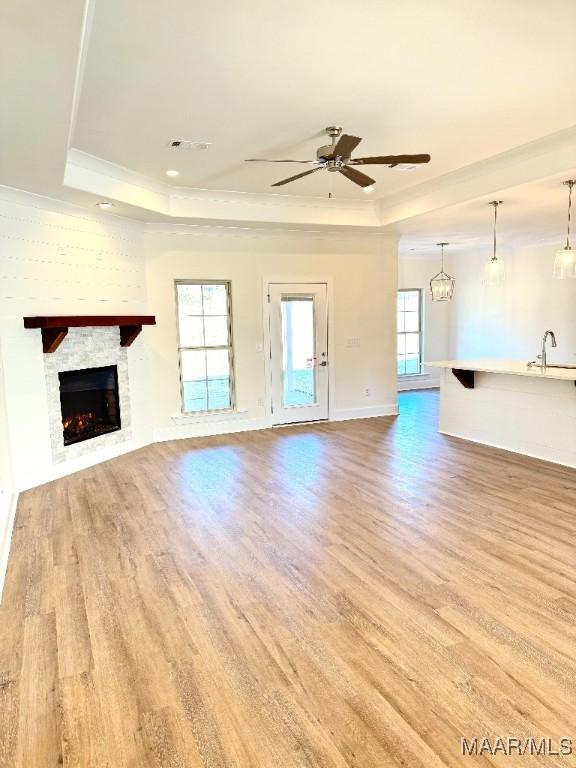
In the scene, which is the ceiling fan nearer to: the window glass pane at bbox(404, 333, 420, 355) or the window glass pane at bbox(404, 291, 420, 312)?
the window glass pane at bbox(404, 291, 420, 312)

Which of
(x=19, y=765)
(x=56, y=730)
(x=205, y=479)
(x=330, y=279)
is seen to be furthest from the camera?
(x=330, y=279)

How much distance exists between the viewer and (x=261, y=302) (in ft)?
21.5

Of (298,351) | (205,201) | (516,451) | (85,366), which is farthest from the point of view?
(298,351)

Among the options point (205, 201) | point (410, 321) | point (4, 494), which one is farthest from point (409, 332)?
point (4, 494)

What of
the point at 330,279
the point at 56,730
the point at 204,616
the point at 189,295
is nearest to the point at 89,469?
the point at 189,295

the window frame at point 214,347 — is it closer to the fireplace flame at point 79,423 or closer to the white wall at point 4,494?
the fireplace flame at point 79,423

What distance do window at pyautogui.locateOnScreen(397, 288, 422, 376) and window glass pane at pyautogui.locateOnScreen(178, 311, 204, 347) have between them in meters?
4.87

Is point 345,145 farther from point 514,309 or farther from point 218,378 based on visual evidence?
point 514,309

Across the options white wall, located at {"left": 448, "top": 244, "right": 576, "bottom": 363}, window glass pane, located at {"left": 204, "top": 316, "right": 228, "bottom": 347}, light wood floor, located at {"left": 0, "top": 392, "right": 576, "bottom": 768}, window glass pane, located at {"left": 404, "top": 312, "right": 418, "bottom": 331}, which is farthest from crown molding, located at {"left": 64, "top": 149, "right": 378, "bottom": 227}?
window glass pane, located at {"left": 404, "top": 312, "right": 418, "bottom": 331}

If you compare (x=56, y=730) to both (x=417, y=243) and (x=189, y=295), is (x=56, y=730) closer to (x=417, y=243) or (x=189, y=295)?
(x=189, y=295)

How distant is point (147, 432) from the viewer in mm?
6031

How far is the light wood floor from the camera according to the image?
1755 mm

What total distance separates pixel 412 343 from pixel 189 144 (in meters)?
6.91

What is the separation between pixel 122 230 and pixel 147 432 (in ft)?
7.95
